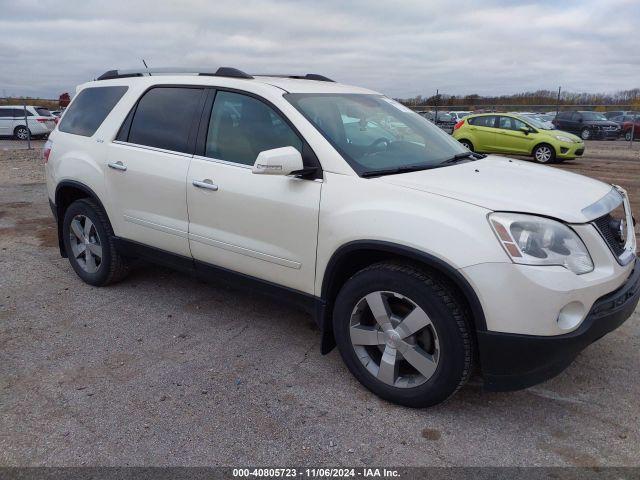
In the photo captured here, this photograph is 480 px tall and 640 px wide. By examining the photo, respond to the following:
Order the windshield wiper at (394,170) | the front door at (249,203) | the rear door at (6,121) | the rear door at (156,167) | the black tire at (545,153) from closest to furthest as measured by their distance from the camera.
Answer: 1. the windshield wiper at (394,170)
2. the front door at (249,203)
3. the rear door at (156,167)
4. the black tire at (545,153)
5. the rear door at (6,121)

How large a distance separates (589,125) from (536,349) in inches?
972

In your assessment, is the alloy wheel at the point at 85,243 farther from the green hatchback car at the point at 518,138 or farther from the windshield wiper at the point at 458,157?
the green hatchback car at the point at 518,138

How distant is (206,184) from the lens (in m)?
3.67

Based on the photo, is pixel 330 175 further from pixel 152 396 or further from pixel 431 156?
pixel 152 396

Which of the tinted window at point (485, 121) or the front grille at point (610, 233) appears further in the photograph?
the tinted window at point (485, 121)

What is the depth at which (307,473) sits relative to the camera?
101 inches

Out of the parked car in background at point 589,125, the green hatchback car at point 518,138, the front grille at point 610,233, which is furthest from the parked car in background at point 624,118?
the front grille at point 610,233

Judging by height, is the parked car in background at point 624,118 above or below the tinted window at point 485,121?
above

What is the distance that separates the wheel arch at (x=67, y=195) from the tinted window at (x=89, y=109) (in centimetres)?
44

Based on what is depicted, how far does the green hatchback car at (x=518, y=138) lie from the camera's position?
1528cm

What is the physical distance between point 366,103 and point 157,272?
8.66 ft

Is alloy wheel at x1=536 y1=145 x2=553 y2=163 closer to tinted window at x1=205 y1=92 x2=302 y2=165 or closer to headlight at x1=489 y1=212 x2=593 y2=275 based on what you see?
tinted window at x1=205 y1=92 x2=302 y2=165

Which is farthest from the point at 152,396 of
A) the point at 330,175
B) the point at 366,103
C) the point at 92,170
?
the point at 366,103

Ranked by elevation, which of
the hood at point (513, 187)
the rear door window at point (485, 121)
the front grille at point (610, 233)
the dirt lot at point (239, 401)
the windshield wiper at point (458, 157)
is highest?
the rear door window at point (485, 121)
